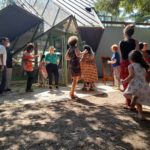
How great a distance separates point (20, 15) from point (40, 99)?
206 inches

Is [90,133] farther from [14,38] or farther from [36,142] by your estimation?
[14,38]

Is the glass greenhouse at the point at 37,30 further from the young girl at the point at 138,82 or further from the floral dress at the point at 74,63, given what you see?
the young girl at the point at 138,82

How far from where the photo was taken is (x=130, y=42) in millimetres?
7648

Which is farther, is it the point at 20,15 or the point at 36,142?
the point at 20,15

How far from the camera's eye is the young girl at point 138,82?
6805 mm

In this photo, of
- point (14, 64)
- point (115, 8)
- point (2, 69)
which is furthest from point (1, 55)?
point (115, 8)

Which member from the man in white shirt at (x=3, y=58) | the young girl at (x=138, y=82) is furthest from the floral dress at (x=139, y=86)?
the man in white shirt at (x=3, y=58)

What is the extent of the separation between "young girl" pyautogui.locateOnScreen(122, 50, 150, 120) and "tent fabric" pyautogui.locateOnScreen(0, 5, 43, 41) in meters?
7.22

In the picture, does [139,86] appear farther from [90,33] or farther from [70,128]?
[90,33]

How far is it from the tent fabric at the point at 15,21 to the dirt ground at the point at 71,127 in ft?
17.7

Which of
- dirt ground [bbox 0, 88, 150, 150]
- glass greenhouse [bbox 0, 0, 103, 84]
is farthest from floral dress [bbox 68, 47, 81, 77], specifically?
glass greenhouse [bbox 0, 0, 103, 84]

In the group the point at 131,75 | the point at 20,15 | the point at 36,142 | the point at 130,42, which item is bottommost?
the point at 36,142

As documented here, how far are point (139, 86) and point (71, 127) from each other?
5.49 ft

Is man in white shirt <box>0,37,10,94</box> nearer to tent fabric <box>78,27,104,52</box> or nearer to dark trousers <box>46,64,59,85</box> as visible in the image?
dark trousers <box>46,64,59,85</box>
